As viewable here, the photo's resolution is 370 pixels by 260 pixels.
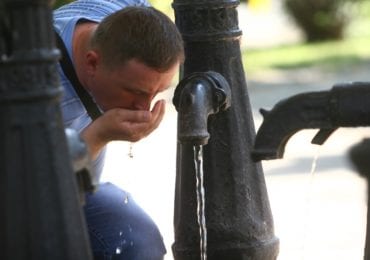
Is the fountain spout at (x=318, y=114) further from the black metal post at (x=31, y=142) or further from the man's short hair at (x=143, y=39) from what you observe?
the black metal post at (x=31, y=142)

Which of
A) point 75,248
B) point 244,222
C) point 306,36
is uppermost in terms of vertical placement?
point 75,248

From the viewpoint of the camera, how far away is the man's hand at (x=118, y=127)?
355cm

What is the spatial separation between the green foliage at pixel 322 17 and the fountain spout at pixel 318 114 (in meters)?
14.4

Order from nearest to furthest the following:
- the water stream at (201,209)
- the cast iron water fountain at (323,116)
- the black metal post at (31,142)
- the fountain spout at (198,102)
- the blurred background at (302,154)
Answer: the black metal post at (31,142)
the cast iron water fountain at (323,116)
the fountain spout at (198,102)
the water stream at (201,209)
the blurred background at (302,154)

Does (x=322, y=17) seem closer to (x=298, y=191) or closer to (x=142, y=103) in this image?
(x=298, y=191)

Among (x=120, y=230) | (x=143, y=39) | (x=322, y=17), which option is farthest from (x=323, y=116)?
(x=322, y=17)

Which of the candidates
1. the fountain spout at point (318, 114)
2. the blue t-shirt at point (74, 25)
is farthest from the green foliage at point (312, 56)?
the fountain spout at point (318, 114)

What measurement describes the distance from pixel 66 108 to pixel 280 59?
12.1 metres

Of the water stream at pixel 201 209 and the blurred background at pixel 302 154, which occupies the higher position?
the water stream at pixel 201 209

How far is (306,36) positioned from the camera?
59.5ft

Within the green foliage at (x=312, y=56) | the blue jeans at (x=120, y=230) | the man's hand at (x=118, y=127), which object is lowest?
the green foliage at (x=312, y=56)

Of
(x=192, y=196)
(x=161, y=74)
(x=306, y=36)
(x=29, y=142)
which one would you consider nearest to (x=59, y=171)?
(x=29, y=142)

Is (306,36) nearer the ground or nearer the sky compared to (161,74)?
nearer the ground

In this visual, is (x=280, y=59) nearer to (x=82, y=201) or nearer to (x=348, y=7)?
(x=348, y=7)
